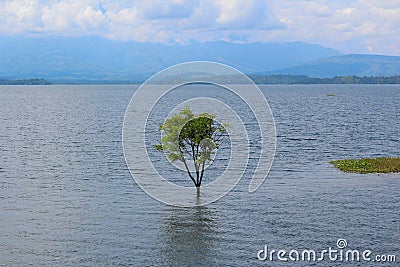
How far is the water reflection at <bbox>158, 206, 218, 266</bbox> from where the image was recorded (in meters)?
33.6

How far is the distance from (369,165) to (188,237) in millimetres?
32614

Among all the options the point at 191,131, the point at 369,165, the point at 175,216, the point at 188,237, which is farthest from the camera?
the point at 369,165

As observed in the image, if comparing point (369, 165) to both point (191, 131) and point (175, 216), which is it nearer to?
point (191, 131)

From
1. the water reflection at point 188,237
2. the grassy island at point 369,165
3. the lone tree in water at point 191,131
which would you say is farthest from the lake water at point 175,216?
the lone tree in water at point 191,131

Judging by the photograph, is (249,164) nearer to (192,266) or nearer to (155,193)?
(155,193)

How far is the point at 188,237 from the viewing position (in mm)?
37625

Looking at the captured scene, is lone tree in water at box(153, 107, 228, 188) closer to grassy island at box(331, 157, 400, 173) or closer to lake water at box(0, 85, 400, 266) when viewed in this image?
lake water at box(0, 85, 400, 266)

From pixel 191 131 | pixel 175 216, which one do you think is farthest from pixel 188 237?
pixel 191 131

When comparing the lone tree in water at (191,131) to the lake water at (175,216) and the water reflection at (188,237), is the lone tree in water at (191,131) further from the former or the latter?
the water reflection at (188,237)

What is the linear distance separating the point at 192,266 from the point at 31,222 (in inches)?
603

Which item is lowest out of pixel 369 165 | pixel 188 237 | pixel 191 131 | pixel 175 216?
pixel 188 237

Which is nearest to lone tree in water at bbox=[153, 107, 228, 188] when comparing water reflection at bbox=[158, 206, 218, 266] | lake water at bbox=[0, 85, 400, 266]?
lake water at bbox=[0, 85, 400, 266]

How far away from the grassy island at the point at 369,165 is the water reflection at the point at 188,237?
78.4 ft

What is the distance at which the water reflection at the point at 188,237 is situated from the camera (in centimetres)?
3359
